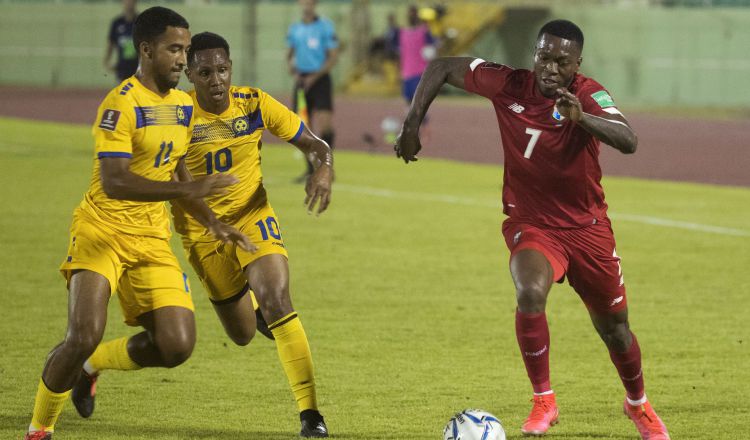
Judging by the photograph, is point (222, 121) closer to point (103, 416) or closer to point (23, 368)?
point (103, 416)

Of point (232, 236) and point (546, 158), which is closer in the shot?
point (232, 236)

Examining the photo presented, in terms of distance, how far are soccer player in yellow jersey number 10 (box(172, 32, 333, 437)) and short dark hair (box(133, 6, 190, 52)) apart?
0.52 metres

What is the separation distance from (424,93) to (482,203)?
9525mm

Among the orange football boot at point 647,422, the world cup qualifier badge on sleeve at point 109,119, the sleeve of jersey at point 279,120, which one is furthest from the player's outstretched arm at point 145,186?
the orange football boot at point 647,422

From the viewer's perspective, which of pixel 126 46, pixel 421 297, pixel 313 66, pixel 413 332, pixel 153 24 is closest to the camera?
pixel 153 24

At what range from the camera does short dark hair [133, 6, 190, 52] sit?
19.4ft

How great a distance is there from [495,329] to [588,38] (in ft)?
102

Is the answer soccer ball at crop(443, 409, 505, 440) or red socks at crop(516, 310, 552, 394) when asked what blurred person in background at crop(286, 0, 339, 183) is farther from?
soccer ball at crop(443, 409, 505, 440)

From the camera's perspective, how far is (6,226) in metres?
13.9

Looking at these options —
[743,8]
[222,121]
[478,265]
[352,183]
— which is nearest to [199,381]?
[222,121]

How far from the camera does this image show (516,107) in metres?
6.50

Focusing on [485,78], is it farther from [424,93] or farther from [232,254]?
[232,254]

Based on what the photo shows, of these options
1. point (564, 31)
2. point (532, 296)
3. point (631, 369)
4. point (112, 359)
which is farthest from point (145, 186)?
point (631, 369)

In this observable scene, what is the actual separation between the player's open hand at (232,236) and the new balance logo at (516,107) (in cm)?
146
